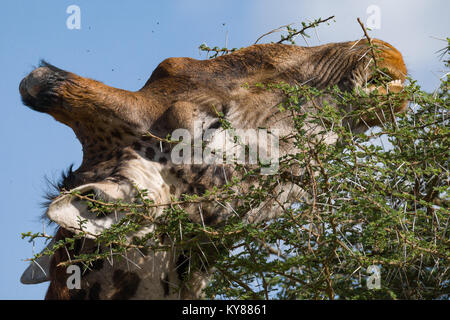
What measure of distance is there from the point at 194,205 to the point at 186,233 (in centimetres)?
26

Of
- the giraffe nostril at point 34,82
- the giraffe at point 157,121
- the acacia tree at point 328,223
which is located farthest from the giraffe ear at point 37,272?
the giraffe nostril at point 34,82

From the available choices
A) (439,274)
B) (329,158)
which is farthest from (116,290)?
(439,274)

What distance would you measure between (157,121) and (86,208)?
0.79 metres

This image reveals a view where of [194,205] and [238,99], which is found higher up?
[238,99]

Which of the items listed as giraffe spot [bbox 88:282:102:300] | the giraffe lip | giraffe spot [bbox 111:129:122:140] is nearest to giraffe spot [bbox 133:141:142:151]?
giraffe spot [bbox 111:129:122:140]

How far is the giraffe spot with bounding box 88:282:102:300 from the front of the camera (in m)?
3.30

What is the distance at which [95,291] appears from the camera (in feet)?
10.9

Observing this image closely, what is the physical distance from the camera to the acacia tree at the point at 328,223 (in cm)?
307

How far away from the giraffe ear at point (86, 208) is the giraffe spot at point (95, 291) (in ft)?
1.01

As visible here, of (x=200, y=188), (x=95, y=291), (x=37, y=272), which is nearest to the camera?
(x=95, y=291)

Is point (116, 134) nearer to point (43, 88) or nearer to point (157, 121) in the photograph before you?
point (157, 121)

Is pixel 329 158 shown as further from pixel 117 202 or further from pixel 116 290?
pixel 116 290

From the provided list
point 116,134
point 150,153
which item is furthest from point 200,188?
point 116,134

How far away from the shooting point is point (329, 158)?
3.26 m
